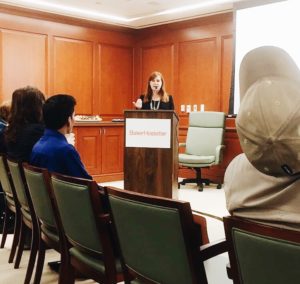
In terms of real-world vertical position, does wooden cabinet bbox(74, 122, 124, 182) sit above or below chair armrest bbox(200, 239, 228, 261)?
below

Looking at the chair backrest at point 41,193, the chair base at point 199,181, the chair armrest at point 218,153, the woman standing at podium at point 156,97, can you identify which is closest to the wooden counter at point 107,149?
the chair base at point 199,181

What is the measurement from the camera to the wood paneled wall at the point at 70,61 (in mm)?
6754

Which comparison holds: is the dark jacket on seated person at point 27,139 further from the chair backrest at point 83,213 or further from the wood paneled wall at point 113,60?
the wood paneled wall at point 113,60

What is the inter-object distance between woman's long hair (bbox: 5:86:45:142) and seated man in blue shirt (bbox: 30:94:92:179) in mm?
562

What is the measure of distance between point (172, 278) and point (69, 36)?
6439 mm

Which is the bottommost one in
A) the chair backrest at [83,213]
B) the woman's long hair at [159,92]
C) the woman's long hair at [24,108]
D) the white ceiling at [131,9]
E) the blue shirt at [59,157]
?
the chair backrest at [83,213]

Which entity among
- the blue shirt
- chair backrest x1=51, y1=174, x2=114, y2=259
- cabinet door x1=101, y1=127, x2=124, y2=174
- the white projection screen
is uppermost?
the white projection screen

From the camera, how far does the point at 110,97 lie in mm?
7918

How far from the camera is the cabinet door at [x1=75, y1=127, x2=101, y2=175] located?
6.55m

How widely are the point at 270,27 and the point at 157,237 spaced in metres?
5.33

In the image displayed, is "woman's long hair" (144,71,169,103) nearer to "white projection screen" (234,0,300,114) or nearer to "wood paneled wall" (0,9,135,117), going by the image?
"white projection screen" (234,0,300,114)

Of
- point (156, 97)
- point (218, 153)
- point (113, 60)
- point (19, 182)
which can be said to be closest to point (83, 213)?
point (19, 182)

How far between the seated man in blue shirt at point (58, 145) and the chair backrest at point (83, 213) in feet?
1.56

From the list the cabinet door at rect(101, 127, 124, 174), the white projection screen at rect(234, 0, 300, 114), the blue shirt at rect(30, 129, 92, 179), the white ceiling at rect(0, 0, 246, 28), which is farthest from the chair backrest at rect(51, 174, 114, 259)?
the white ceiling at rect(0, 0, 246, 28)
